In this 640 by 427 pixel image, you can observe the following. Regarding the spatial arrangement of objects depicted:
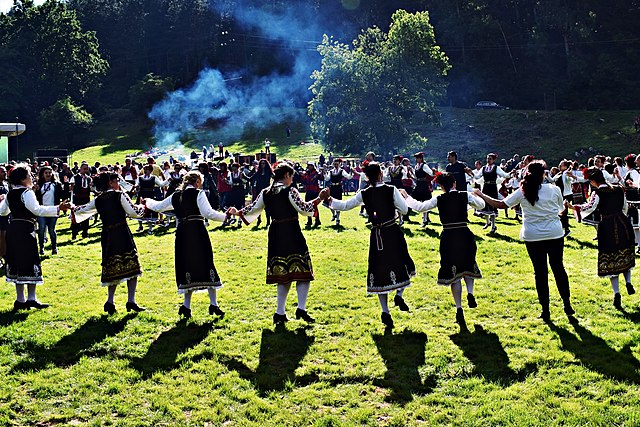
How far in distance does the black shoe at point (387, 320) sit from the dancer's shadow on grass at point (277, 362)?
→ 3.45 feet

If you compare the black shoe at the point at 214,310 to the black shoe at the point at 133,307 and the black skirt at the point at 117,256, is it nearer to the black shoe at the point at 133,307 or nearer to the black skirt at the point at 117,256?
the black shoe at the point at 133,307

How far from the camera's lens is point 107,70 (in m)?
79.5

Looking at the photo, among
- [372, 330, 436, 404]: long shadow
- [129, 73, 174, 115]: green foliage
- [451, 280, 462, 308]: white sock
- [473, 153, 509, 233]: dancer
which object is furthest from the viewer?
[129, 73, 174, 115]: green foliage

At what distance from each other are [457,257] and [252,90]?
65975 mm

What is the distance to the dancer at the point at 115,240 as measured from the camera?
9656 mm

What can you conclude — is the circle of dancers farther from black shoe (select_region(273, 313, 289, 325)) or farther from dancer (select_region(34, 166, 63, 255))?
dancer (select_region(34, 166, 63, 255))

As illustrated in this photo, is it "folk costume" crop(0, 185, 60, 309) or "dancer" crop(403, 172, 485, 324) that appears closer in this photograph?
"dancer" crop(403, 172, 485, 324)

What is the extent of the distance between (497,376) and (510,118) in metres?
55.0

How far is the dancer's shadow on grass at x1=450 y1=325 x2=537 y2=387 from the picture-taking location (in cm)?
690

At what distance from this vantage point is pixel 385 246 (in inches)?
350

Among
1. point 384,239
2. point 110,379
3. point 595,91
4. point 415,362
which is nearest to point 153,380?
point 110,379

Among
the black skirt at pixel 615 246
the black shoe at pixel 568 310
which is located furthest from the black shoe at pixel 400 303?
the black skirt at pixel 615 246

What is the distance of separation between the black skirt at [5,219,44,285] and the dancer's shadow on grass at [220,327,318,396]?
3883 mm

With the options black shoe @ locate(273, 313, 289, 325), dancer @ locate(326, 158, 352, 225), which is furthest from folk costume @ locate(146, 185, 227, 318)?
dancer @ locate(326, 158, 352, 225)
